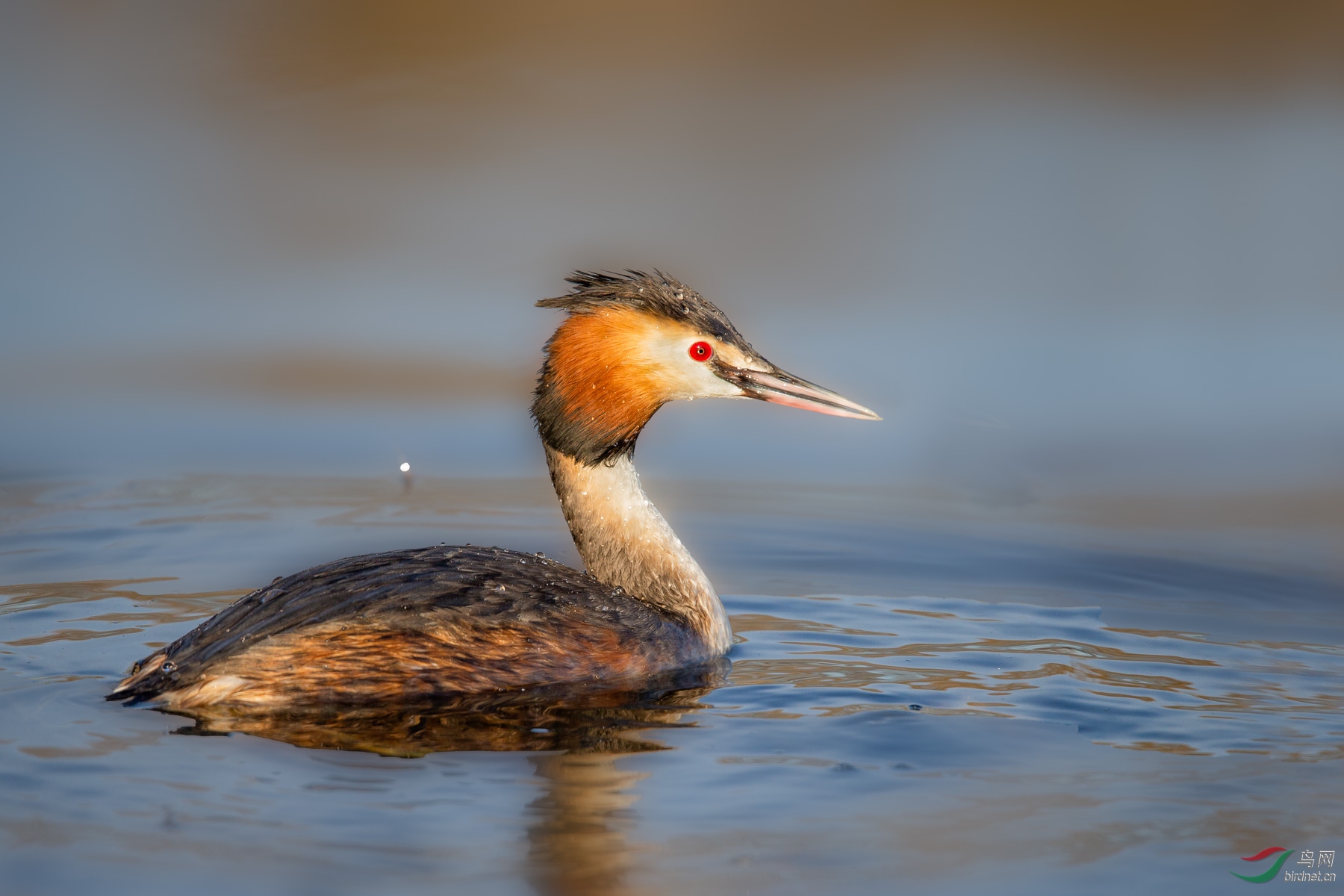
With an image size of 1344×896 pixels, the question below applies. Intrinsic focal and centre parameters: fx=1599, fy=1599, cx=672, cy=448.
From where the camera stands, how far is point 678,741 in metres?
5.23

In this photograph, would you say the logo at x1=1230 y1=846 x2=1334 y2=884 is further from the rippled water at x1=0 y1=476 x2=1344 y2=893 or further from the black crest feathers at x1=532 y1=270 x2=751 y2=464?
the black crest feathers at x1=532 y1=270 x2=751 y2=464

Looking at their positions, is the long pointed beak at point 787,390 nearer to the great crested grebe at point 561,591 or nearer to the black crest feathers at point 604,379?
the great crested grebe at point 561,591

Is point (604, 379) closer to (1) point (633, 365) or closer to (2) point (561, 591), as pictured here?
(1) point (633, 365)

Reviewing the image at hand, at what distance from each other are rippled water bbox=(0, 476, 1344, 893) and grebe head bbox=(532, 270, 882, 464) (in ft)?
3.51

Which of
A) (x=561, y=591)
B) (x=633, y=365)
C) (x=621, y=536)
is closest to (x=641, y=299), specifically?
(x=633, y=365)

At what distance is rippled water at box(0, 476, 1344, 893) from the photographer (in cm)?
→ 428

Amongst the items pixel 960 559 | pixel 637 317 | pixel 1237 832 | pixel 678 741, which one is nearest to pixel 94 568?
pixel 637 317

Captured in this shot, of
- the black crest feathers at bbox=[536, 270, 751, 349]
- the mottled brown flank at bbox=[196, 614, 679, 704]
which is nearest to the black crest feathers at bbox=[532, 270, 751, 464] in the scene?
the black crest feathers at bbox=[536, 270, 751, 349]

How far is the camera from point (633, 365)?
638 centimetres

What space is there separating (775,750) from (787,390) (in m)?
1.85

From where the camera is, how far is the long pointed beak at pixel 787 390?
6.51 m

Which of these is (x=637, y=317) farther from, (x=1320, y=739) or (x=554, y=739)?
(x=1320, y=739)

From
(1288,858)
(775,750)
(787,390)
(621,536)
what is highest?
(787,390)

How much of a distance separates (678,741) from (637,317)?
1.88 metres
